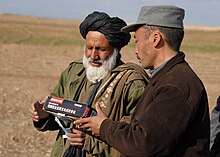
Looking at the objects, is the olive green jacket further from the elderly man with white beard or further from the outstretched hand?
the outstretched hand

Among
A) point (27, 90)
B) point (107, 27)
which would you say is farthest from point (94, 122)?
point (27, 90)

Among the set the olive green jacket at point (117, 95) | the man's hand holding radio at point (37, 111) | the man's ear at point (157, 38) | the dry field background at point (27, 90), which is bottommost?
the dry field background at point (27, 90)

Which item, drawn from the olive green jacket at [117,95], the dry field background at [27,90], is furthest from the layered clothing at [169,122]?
the dry field background at [27,90]

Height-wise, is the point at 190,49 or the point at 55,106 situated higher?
the point at 55,106

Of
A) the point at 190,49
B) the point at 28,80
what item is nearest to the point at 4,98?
the point at 28,80

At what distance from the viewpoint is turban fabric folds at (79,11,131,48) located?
4.19 m

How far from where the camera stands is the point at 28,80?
1845 centimetres

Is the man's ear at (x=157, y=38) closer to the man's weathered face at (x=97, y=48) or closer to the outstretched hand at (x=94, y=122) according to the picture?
the outstretched hand at (x=94, y=122)

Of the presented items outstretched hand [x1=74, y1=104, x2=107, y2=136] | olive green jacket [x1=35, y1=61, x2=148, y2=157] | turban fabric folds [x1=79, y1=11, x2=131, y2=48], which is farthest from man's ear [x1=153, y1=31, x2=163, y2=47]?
turban fabric folds [x1=79, y1=11, x2=131, y2=48]

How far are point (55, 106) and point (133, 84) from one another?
63 centimetres

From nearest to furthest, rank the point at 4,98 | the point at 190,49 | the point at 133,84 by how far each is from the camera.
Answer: the point at 133,84
the point at 4,98
the point at 190,49

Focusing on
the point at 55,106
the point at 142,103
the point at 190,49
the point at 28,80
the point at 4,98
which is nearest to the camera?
the point at 142,103

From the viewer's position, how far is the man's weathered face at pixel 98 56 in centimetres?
418

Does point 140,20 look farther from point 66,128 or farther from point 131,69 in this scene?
point 66,128
